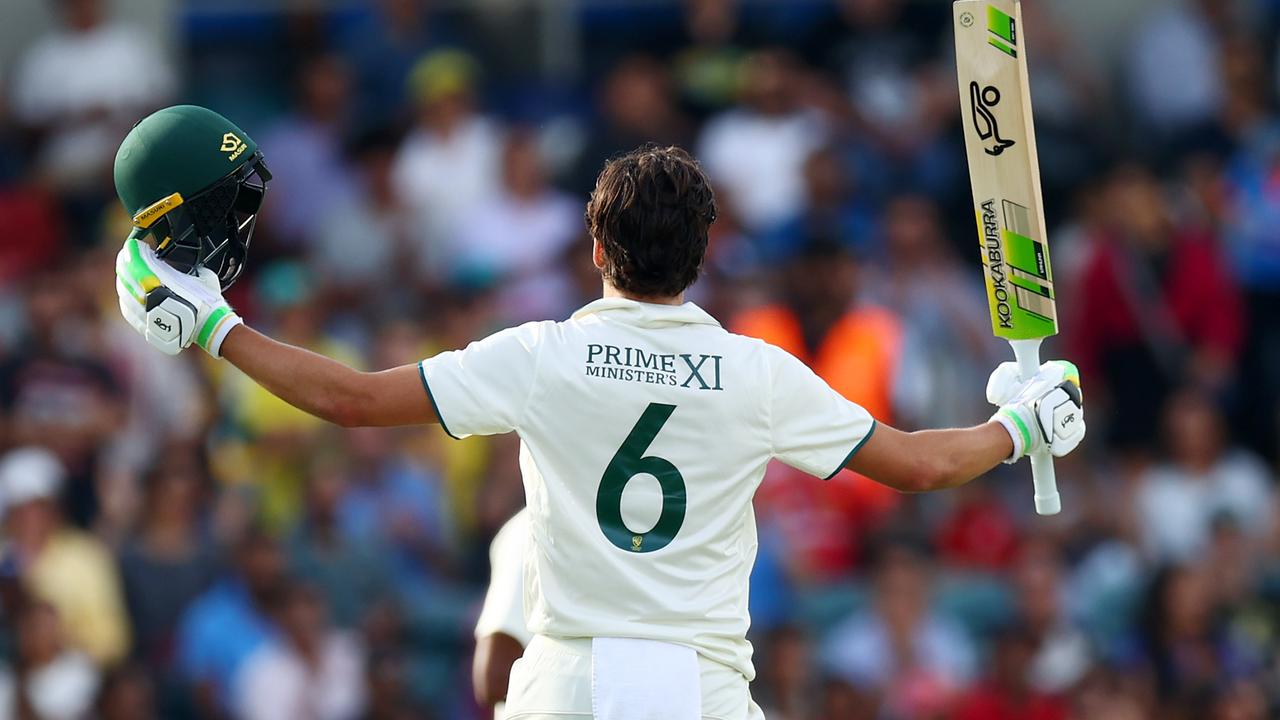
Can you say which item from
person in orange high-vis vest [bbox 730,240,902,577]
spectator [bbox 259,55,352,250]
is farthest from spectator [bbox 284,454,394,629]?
spectator [bbox 259,55,352,250]

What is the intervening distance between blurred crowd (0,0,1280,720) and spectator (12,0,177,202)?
26mm

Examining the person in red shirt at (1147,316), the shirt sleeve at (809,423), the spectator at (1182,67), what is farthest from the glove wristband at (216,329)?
the spectator at (1182,67)

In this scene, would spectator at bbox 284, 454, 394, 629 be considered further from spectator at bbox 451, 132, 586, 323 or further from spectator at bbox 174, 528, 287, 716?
spectator at bbox 451, 132, 586, 323

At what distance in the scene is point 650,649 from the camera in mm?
4840

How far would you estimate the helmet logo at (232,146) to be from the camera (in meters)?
5.17

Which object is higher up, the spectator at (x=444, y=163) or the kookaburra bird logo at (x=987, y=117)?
the spectator at (x=444, y=163)

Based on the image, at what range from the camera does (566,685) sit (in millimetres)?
4836

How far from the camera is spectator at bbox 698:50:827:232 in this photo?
11844 mm

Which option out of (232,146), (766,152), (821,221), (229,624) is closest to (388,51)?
(766,152)

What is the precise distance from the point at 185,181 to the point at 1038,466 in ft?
7.99

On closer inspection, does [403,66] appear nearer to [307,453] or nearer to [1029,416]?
[307,453]

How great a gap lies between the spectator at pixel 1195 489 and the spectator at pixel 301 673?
169 inches

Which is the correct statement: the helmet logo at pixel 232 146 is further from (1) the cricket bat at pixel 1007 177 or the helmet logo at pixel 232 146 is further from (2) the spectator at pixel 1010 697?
(2) the spectator at pixel 1010 697

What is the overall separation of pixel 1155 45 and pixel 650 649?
924 centimetres
